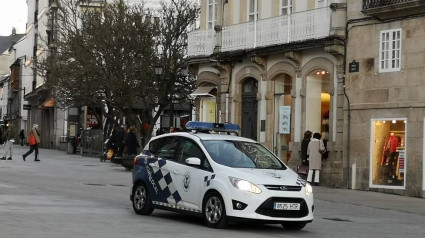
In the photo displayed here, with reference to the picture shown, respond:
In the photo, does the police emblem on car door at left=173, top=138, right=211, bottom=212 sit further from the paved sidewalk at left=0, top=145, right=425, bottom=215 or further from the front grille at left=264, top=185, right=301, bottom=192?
the paved sidewalk at left=0, top=145, right=425, bottom=215

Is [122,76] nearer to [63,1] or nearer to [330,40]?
[63,1]

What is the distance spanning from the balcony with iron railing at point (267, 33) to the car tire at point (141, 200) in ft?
46.2

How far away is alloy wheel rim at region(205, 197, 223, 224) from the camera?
51.2ft

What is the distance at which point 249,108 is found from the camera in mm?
36438

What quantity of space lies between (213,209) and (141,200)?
2.43 metres

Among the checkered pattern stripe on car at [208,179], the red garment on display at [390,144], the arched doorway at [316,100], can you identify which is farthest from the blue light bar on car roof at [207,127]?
the arched doorway at [316,100]

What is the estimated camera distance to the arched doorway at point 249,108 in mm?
36000

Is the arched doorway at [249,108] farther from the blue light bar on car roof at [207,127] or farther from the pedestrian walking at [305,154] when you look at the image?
the blue light bar on car roof at [207,127]

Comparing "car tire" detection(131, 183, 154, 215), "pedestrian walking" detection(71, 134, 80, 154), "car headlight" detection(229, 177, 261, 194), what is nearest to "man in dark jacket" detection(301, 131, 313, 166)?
"car tire" detection(131, 183, 154, 215)

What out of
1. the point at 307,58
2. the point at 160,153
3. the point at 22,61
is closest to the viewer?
the point at 160,153

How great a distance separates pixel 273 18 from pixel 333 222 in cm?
1586

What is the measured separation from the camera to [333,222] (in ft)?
60.8

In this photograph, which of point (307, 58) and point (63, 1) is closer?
point (307, 58)

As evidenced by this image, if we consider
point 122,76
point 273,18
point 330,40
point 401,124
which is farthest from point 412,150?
point 122,76
